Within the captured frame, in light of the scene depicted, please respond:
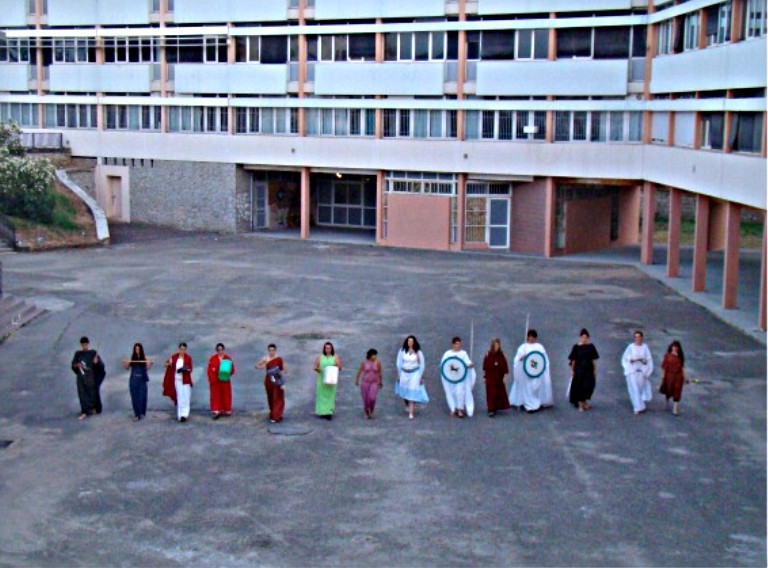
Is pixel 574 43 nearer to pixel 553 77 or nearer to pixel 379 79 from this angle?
pixel 553 77

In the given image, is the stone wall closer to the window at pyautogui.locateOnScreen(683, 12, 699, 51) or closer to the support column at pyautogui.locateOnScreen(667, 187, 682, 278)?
the support column at pyautogui.locateOnScreen(667, 187, 682, 278)

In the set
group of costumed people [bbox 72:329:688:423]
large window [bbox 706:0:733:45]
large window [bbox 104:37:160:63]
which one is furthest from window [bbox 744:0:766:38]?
large window [bbox 104:37:160:63]

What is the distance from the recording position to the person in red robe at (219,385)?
1847 cm

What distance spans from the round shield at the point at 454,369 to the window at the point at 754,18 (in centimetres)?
1289

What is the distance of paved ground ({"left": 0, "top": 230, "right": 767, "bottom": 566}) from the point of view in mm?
13195

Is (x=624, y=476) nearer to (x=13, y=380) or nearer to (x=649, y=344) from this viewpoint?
(x=649, y=344)

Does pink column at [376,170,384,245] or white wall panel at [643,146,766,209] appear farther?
pink column at [376,170,384,245]

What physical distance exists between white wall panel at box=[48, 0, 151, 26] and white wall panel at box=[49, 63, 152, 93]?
1.78 metres

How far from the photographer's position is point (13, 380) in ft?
70.1

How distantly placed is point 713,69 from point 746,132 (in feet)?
11.8

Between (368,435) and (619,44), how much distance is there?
2562 cm

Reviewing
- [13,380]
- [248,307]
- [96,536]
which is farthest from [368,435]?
[248,307]

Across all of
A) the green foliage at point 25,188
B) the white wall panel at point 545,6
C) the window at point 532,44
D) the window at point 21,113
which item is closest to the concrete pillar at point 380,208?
the window at point 532,44

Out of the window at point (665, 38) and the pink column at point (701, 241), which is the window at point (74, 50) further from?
the pink column at point (701, 241)
